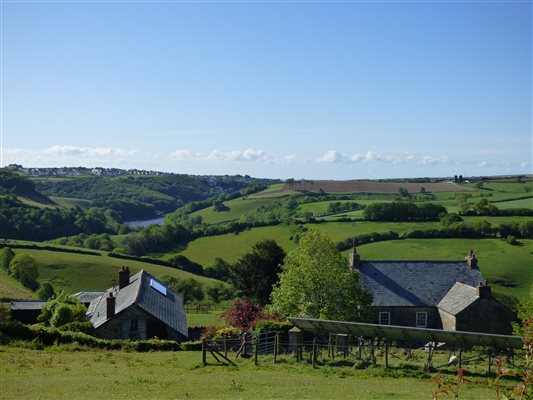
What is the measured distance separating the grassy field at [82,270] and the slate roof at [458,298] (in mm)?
54484

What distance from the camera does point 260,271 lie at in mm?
64438

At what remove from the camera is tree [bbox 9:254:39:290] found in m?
89.9

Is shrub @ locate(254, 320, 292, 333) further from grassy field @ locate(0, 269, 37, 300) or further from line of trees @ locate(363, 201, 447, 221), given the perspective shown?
line of trees @ locate(363, 201, 447, 221)

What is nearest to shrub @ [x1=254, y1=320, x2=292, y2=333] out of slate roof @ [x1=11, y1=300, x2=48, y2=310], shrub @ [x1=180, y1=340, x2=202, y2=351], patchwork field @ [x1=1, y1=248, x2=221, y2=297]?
shrub @ [x1=180, y1=340, x2=202, y2=351]

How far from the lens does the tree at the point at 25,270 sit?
89856mm

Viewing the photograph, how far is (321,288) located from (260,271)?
21044 millimetres

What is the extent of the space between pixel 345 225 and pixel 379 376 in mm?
96817

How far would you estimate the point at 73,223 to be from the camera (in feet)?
540

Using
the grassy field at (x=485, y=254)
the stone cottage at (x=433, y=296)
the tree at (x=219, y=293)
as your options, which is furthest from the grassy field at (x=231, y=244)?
the stone cottage at (x=433, y=296)

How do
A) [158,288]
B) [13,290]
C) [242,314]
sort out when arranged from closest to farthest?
1. [242,314]
2. [158,288]
3. [13,290]

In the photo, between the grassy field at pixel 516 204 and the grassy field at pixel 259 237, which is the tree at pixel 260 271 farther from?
the grassy field at pixel 516 204

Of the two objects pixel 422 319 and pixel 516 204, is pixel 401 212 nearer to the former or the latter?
pixel 516 204

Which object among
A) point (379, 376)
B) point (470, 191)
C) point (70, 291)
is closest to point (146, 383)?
point (379, 376)

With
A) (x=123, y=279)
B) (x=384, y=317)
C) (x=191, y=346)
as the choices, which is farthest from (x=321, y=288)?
(x=123, y=279)
